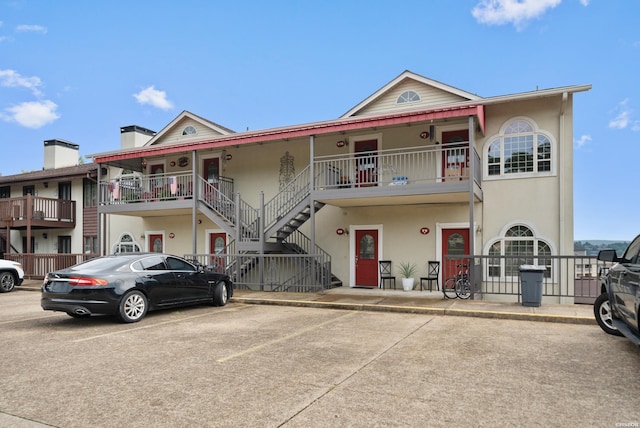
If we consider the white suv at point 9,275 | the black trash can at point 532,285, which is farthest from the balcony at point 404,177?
the white suv at point 9,275

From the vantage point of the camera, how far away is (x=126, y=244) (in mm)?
19750

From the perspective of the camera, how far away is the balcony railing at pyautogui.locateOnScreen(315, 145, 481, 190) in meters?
13.4

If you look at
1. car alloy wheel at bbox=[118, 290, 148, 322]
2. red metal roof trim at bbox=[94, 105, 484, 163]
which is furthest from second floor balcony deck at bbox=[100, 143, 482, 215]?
car alloy wheel at bbox=[118, 290, 148, 322]

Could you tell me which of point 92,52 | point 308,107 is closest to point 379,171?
point 92,52

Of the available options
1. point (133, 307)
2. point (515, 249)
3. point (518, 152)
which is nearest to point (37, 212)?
point (133, 307)

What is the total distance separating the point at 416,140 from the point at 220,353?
1024 cm

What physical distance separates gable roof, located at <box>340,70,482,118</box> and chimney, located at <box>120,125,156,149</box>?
11.6m

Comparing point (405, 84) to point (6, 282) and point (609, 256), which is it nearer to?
point (609, 256)

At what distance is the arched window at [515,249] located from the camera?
12.6 meters

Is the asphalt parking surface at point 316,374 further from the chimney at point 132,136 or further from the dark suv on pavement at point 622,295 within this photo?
the chimney at point 132,136

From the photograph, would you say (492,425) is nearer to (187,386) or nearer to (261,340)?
(187,386)

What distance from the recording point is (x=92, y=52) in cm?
2150

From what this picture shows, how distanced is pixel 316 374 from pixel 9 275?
14877 millimetres

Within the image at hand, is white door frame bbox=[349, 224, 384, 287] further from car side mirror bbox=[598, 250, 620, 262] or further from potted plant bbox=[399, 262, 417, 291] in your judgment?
car side mirror bbox=[598, 250, 620, 262]
